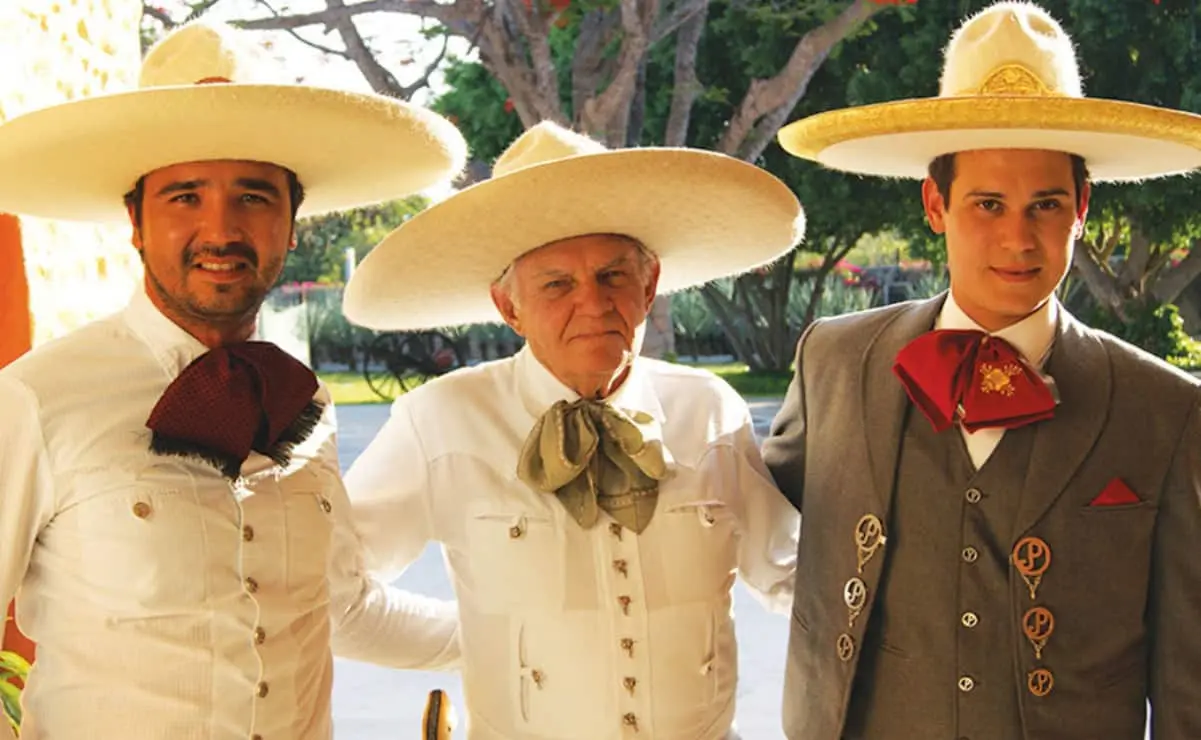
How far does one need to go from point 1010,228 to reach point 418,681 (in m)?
2.26

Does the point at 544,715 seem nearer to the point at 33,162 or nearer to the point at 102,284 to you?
the point at 33,162

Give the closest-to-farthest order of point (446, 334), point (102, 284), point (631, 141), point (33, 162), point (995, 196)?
point (33, 162), point (995, 196), point (102, 284), point (631, 141), point (446, 334)

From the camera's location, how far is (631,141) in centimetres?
358

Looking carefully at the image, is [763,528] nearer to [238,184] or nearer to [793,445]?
[793,445]

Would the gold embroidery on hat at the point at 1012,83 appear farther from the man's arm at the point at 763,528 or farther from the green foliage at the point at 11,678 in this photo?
the green foliage at the point at 11,678

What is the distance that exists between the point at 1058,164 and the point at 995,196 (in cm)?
11

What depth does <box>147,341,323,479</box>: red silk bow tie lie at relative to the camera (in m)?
1.58

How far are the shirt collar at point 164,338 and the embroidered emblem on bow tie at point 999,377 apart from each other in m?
1.03

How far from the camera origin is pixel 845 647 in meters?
1.84

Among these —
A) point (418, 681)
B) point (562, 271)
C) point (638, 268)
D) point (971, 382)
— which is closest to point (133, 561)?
point (562, 271)

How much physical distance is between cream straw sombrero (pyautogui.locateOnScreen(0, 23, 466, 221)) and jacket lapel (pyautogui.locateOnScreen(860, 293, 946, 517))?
689 mm

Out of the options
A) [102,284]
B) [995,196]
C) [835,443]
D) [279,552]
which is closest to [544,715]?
[279,552]

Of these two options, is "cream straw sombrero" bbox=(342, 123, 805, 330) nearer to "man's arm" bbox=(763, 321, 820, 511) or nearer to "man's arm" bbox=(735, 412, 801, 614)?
"man's arm" bbox=(763, 321, 820, 511)

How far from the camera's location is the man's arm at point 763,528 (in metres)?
2.10
